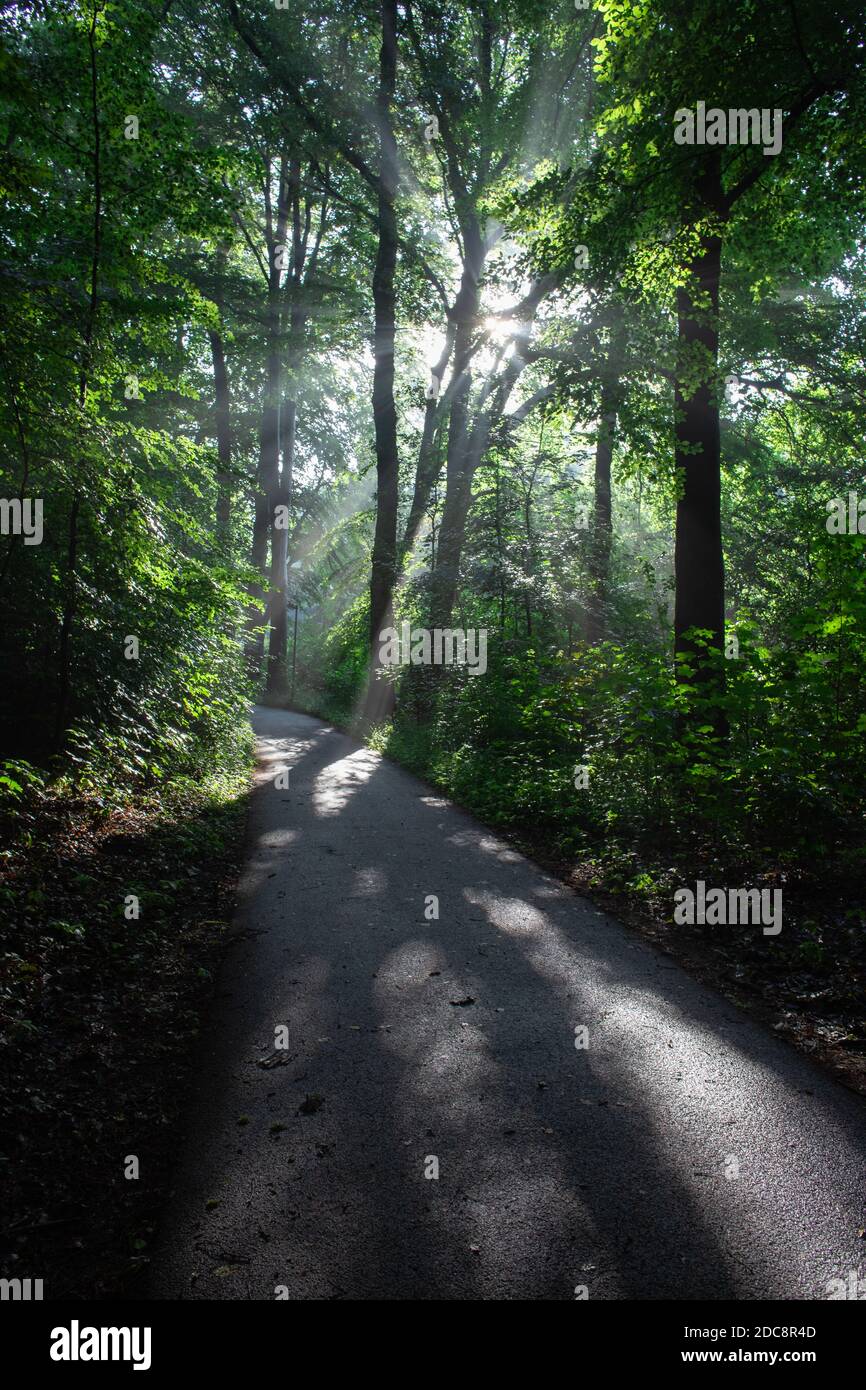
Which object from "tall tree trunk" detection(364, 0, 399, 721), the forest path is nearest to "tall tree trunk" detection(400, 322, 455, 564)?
"tall tree trunk" detection(364, 0, 399, 721)

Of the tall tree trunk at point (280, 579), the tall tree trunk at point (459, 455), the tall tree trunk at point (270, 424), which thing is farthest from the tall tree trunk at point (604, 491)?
the tall tree trunk at point (280, 579)

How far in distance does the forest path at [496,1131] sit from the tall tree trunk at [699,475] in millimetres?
5066

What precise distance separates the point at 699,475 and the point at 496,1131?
8.38m

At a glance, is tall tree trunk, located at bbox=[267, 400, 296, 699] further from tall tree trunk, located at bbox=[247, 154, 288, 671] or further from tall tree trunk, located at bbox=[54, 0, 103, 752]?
tall tree trunk, located at bbox=[54, 0, 103, 752]

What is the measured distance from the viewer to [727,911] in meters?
5.63

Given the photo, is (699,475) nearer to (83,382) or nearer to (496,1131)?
(83,382)

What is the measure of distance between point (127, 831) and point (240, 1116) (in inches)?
162

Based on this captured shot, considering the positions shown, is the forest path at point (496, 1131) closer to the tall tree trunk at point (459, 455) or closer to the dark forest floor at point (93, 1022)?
the dark forest floor at point (93, 1022)

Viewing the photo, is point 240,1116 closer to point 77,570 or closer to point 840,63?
point 77,570

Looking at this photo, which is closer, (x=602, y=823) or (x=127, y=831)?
(x=127, y=831)

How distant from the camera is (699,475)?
9258 millimetres

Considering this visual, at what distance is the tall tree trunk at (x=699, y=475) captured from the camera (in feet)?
29.4

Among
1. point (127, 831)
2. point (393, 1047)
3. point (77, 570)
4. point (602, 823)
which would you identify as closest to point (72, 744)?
point (127, 831)

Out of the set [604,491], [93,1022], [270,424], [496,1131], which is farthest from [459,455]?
[496,1131]
